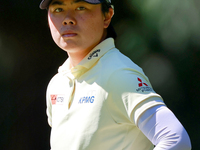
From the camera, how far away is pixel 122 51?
9.38ft

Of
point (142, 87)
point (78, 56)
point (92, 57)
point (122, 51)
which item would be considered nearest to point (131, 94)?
point (142, 87)

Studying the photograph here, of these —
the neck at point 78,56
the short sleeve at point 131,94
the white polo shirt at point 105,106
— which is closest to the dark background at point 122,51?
the neck at point 78,56

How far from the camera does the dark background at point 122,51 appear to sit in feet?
8.26

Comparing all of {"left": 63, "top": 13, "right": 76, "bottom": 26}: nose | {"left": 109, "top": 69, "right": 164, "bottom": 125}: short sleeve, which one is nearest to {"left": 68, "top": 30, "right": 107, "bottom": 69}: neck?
{"left": 63, "top": 13, "right": 76, "bottom": 26}: nose

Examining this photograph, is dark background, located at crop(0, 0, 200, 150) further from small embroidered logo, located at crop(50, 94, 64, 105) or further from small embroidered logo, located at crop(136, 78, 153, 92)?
small embroidered logo, located at crop(136, 78, 153, 92)

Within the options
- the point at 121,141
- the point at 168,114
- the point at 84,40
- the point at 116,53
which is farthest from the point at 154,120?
the point at 84,40

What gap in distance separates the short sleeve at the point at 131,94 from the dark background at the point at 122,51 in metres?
1.40

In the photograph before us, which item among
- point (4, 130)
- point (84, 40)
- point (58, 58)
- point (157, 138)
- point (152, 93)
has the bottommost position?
point (4, 130)

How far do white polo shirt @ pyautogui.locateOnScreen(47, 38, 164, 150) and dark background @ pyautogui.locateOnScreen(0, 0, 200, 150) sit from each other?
4.26 feet

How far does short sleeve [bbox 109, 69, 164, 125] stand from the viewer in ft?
3.75

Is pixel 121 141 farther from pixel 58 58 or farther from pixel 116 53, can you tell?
pixel 58 58

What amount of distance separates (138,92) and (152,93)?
57mm

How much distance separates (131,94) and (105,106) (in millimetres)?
129

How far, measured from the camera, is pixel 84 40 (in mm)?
1425
